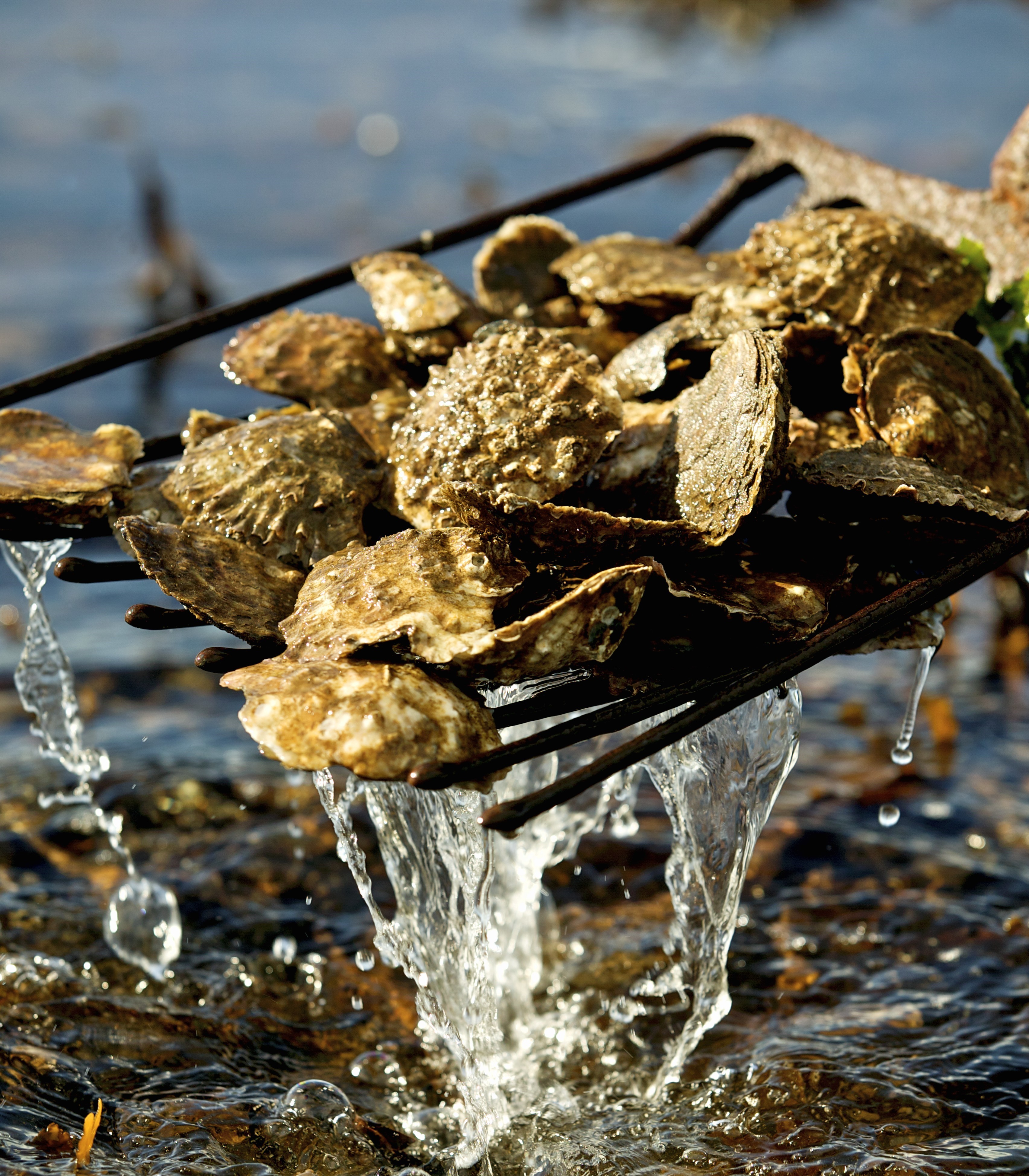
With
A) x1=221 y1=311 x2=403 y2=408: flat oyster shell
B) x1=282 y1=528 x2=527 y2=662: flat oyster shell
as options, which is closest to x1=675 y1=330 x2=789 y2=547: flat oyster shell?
x1=282 y1=528 x2=527 y2=662: flat oyster shell

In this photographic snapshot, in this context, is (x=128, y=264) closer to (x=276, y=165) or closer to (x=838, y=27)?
(x=276, y=165)

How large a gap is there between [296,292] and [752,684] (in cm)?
180

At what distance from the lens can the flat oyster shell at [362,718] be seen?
1.82 m

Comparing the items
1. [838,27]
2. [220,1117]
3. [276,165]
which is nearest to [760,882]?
[220,1117]

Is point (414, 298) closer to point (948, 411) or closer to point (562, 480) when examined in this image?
point (562, 480)

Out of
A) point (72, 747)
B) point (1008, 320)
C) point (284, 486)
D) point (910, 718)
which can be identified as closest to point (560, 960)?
point (910, 718)

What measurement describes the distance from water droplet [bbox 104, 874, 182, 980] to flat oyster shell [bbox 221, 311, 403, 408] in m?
1.74

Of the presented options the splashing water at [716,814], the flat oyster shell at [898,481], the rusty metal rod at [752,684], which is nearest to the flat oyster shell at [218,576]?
the rusty metal rod at [752,684]

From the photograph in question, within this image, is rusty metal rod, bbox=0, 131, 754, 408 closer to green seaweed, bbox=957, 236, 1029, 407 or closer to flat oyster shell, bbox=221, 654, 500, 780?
green seaweed, bbox=957, 236, 1029, 407

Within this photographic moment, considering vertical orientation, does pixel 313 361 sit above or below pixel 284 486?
above

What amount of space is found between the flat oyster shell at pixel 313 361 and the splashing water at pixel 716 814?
1.11 metres

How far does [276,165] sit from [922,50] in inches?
433

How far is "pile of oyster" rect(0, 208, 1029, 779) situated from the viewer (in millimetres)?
1987

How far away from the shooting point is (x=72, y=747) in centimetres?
338
